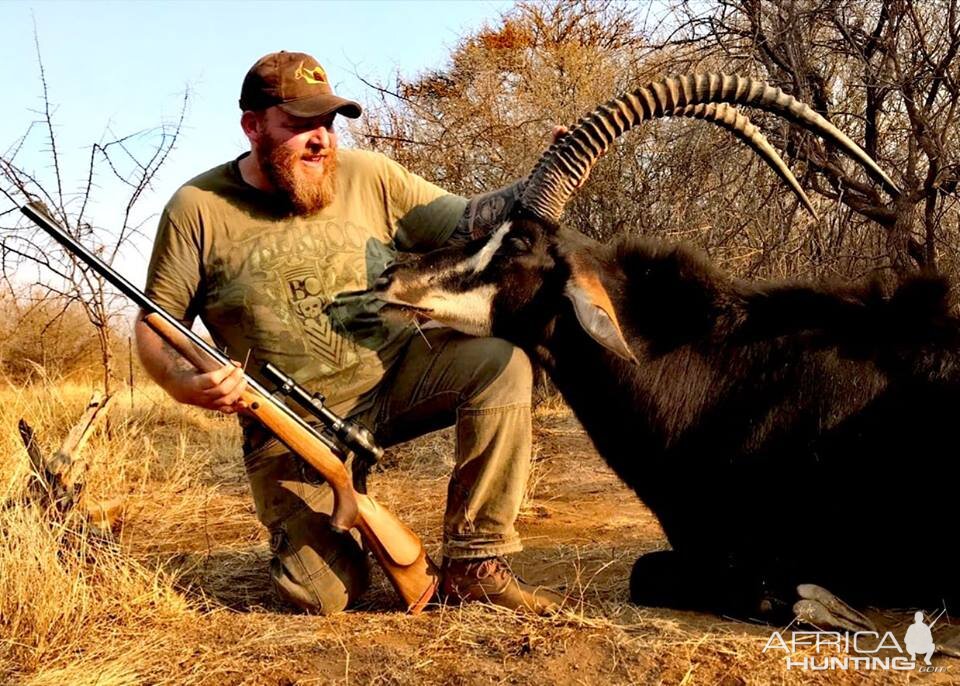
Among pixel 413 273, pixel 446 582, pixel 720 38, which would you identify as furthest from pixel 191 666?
pixel 720 38

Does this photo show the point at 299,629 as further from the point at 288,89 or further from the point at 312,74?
the point at 312,74

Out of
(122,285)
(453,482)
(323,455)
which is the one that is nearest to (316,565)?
(323,455)

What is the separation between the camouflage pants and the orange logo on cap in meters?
1.46

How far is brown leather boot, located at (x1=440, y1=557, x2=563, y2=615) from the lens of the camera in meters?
4.16

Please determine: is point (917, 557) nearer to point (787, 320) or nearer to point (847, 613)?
point (847, 613)

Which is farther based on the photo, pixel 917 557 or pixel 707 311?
pixel 707 311

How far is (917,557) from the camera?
395 cm

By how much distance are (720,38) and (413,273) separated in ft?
17.8

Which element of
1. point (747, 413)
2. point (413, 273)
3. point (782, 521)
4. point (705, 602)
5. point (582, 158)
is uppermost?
point (582, 158)

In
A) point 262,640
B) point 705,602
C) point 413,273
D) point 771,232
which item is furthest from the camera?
point 771,232

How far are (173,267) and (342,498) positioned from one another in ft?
4.71

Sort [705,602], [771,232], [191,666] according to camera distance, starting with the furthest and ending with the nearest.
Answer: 1. [771,232]
2. [705,602]
3. [191,666]

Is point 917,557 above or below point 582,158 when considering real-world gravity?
below

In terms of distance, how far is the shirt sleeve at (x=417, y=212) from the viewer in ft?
17.0
